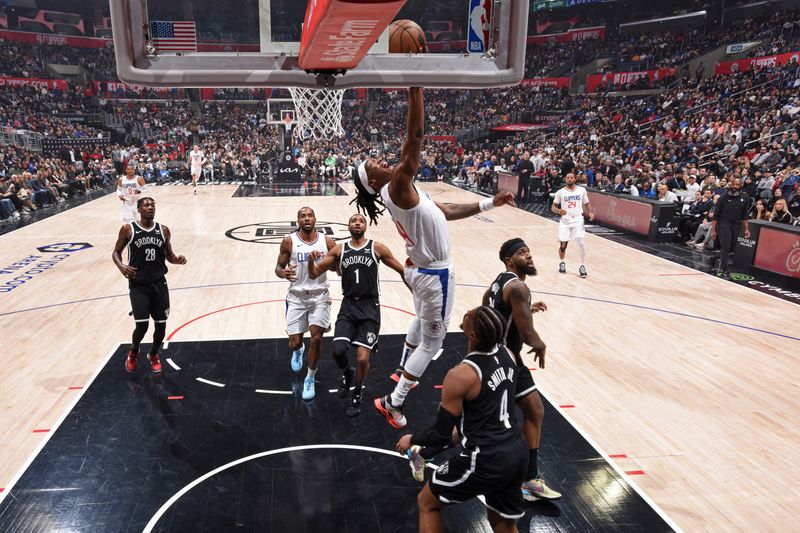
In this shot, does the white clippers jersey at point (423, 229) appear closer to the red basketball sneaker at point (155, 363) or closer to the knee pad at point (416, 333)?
the knee pad at point (416, 333)

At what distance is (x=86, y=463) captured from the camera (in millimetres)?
4262

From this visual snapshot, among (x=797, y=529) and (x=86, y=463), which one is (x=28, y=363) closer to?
(x=86, y=463)

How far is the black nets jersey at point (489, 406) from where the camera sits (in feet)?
9.30

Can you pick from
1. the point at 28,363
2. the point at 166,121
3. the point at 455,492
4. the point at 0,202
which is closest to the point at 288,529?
the point at 455,492

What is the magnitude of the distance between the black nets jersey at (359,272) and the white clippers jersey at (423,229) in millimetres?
1037

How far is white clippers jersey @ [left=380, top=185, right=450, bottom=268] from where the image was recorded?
3.92 meters

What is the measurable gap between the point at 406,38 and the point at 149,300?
363cm

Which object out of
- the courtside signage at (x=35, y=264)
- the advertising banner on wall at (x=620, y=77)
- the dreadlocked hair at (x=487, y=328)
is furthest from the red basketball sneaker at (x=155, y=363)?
the advertising banner on wall at (x=620, y=77)

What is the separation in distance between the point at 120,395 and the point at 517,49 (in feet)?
14.8

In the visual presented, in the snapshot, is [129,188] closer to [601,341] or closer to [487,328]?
[601,341]

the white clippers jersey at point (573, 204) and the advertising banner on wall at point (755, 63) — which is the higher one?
the advertising banner on wall at point (755, 63)

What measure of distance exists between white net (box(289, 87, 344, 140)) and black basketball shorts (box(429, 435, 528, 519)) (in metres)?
12.3

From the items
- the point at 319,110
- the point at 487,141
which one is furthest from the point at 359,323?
the point at 487,141

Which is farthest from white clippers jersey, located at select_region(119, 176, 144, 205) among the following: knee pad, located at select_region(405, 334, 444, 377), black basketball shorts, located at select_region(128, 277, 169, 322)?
knee pad, located at select_region(405, 334, 444, 377)
